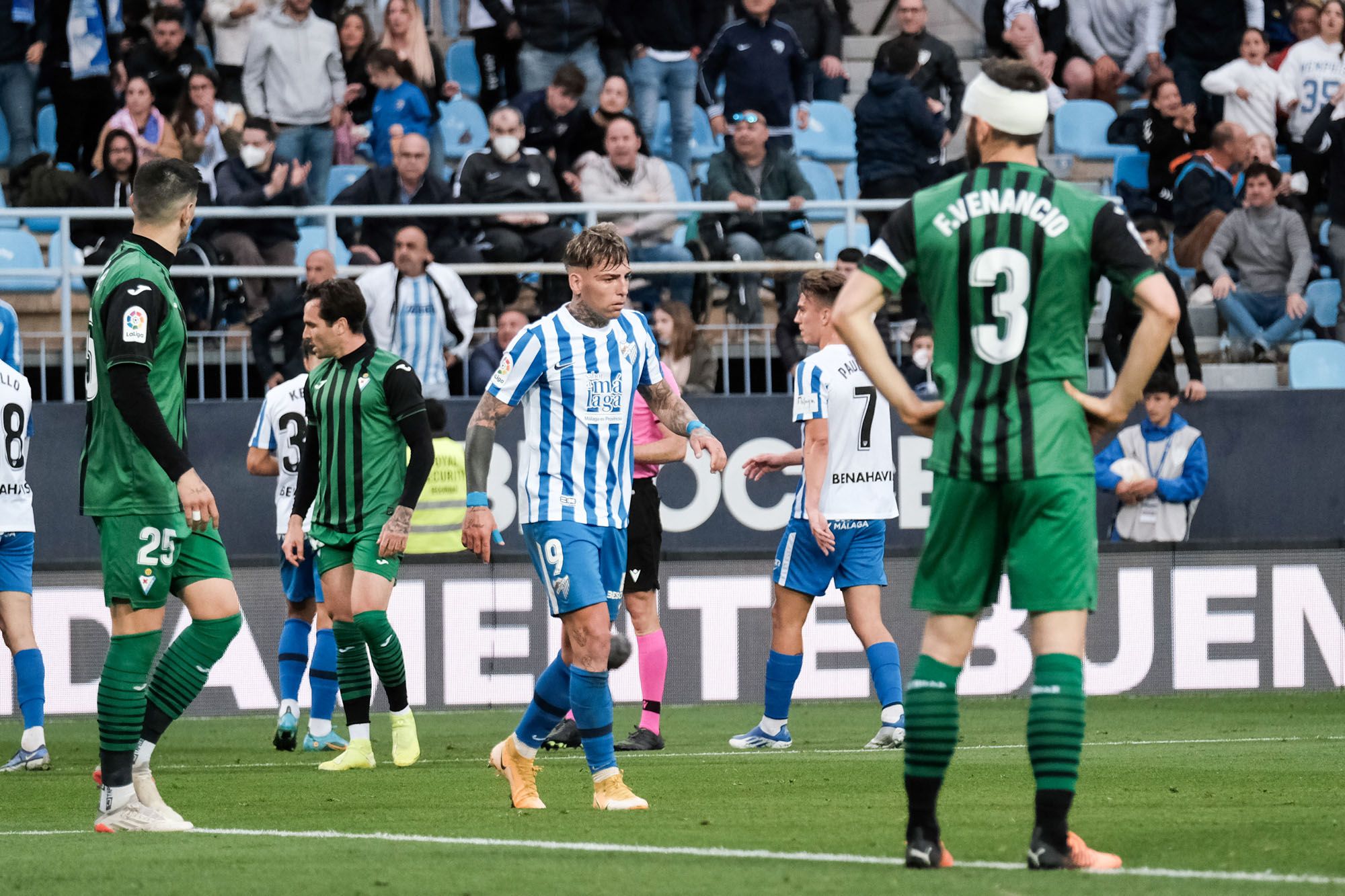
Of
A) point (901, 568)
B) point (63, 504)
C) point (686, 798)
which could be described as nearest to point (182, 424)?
point (686, 798)

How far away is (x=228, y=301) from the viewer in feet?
52.3

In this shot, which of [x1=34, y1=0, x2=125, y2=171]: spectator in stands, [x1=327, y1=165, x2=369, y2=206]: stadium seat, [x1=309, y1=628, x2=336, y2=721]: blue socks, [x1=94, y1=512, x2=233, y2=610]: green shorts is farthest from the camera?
[x1=327, y1=165, x2=369, y2=206]: stadium seat

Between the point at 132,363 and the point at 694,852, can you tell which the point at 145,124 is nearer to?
the point at 132,363

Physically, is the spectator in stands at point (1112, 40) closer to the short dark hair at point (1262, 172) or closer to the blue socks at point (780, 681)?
the short dark hair at point (1262, 172)

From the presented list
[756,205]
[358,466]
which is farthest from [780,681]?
[756,205]

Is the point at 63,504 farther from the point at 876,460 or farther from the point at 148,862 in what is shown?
the point at 148,862

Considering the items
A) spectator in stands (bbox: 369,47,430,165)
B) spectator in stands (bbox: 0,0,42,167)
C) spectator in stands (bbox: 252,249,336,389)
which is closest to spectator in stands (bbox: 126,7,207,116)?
spectator in stands (bbox: 0,0,42,167)

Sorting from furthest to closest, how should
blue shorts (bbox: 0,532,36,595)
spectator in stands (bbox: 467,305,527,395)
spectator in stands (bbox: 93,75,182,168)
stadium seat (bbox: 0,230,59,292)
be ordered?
spectator in stands (bbox: 93,75,182,168), stadium seat (bbox: 0,230,59,292), spectator in stands (bbox: 467,305,527,395), blue shorts (bbox: 0,532,36,595)

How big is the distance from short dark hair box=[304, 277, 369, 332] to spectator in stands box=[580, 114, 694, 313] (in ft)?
21.7

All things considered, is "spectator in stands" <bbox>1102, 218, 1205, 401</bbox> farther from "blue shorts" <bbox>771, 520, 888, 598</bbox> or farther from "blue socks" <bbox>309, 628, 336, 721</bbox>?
"blue socks" <bbox>309, 628, 336, 721</bbox>

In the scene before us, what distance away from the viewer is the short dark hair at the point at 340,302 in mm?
9375

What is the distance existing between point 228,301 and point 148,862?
10450 millimetres

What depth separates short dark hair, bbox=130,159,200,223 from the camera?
7.01 meters

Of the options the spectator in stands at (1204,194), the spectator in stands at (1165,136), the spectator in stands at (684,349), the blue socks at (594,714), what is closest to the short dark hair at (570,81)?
the spectator in stands at (684,349)
